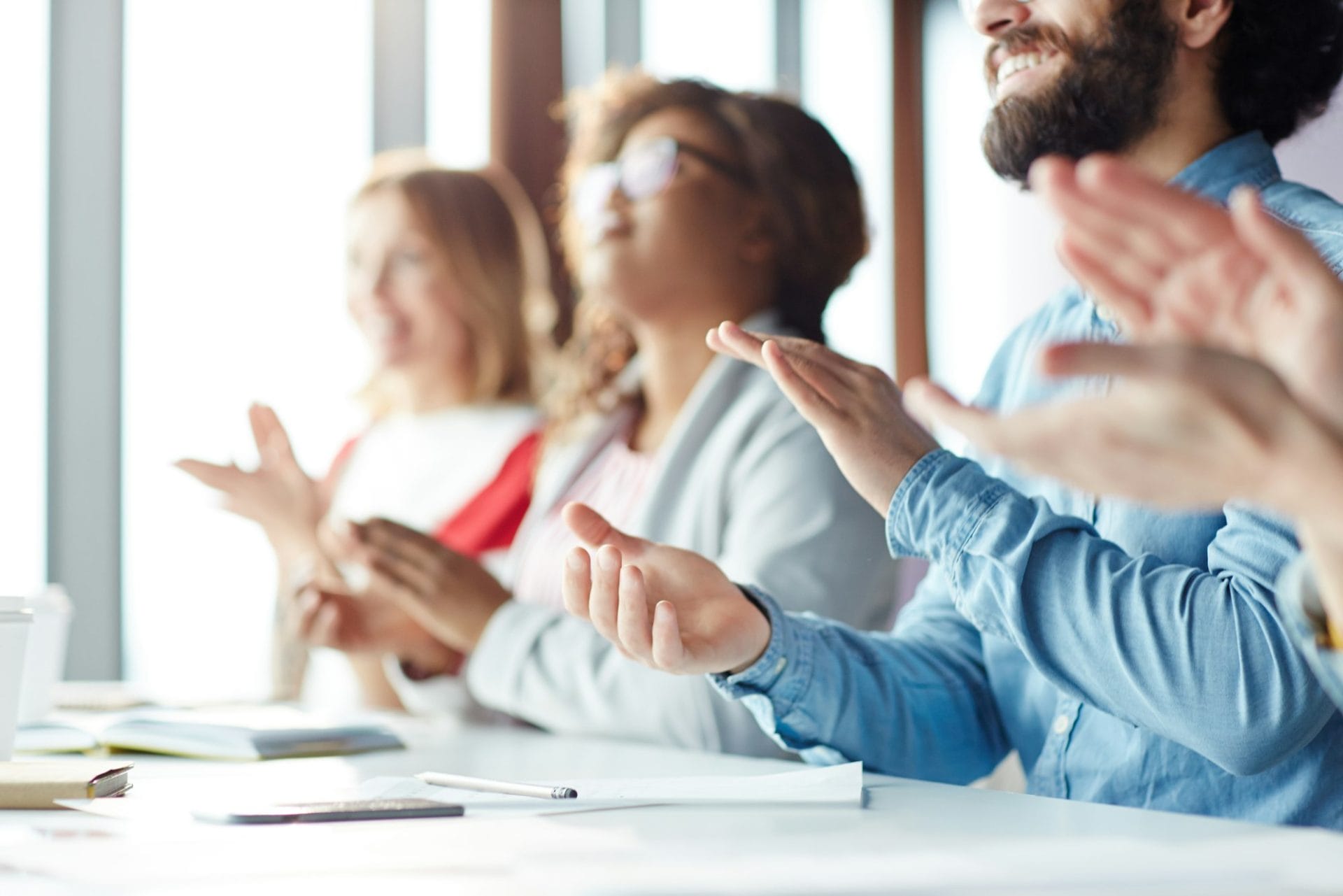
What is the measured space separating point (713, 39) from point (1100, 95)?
243cm

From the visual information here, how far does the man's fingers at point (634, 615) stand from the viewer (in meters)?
1.02

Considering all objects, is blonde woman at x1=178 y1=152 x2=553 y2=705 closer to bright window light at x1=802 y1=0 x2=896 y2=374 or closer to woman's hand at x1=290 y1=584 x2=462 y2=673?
woman's hand at x1=290 y1=584 x2=462 y2=673

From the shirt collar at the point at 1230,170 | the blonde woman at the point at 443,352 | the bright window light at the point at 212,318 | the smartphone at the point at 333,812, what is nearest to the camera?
the smartphone at the point at 333,812

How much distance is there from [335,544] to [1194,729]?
1.10m

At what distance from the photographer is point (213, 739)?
1188mm

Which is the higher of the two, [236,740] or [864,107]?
[864,107]

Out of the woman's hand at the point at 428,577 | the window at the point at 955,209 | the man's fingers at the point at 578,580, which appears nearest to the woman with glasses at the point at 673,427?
the woman's hand at the point at 428,577

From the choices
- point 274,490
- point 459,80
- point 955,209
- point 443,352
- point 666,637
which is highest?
point 459,80

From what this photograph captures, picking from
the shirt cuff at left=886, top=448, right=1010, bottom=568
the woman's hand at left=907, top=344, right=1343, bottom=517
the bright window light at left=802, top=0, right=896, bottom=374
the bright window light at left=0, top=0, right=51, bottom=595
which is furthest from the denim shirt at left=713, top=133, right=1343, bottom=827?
the bright window light at left=802, top=0, right=896, bottom=374

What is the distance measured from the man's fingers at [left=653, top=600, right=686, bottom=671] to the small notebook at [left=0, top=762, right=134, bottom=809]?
39cm

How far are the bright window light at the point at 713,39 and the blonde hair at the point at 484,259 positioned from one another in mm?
1051

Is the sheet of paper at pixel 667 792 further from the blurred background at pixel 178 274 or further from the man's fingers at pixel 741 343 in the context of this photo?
the blurred background at pixel 178 274

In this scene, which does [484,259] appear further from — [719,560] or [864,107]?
[864,107]

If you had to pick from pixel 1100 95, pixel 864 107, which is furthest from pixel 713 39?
Answer: pixel 1100 95
